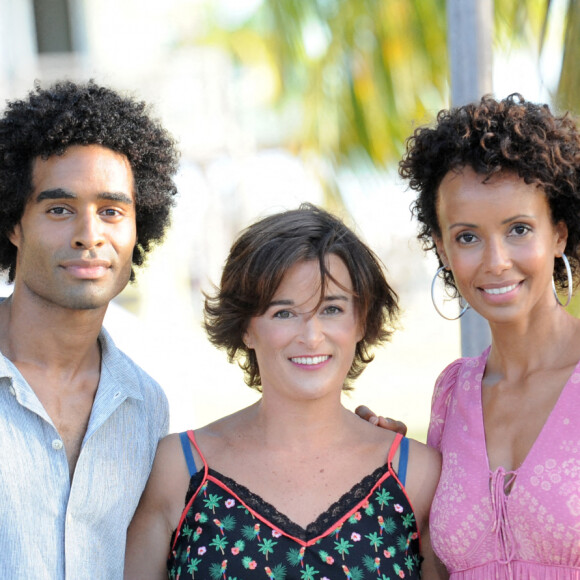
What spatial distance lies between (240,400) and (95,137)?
1343 cm

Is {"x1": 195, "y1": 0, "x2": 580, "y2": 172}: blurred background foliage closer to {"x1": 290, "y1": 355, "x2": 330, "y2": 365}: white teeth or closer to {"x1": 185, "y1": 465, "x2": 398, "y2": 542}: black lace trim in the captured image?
{"x1": 290, "y1": 355, "x2": 330, "y2": 365}: white teeth

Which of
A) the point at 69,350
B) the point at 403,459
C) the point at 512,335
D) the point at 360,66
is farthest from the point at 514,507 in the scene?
the point at 360,66

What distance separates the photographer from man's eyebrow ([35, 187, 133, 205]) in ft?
9.43

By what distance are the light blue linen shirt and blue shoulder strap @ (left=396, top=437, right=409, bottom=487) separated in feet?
2.56

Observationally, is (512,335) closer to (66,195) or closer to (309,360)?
(309,360)

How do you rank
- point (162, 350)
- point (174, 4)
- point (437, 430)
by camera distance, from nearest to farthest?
point (437, 430), point (162, 350), point (174, 4)

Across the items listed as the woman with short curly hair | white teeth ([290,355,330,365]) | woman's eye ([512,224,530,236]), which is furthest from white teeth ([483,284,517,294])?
white teeth ([290,355,330,365])

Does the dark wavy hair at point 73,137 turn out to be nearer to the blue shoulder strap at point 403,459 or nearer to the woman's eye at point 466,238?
the woman's eye at point 466,238

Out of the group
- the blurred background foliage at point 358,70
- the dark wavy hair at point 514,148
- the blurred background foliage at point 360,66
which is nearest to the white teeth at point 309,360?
the dark wavy hair at point 514,148

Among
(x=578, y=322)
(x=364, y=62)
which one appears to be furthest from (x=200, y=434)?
(x=364, y=62)

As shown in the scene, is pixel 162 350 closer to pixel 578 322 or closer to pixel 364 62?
pixel 578 322

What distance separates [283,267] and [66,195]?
0.70 m

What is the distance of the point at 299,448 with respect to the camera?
2.90 m

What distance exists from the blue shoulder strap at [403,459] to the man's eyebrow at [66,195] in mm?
1171
